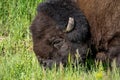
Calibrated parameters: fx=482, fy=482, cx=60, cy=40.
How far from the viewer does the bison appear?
740 centimetres

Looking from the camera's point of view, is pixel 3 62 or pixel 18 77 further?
pixel 3 62

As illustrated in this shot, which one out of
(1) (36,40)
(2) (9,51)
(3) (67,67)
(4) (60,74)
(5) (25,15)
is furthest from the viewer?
(5) (25,15)

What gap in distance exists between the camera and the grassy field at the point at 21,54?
640 cm

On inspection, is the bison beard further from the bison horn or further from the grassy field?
the grassy field

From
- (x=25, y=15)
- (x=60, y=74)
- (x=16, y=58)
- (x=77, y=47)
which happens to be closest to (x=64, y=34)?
(x=77, y=47)

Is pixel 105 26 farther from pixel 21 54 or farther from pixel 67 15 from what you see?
pixel 21 54

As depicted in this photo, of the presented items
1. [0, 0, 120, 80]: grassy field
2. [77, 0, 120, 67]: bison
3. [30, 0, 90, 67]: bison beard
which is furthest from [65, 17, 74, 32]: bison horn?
[0, 0, 120, 80]: grassy field

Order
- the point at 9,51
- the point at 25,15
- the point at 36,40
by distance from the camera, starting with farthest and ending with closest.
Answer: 1. the point at 25,15
2. the point at 9,51
3. the point at 36,40

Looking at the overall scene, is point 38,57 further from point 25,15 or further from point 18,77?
point 25,15

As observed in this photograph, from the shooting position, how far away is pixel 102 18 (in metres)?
7.50

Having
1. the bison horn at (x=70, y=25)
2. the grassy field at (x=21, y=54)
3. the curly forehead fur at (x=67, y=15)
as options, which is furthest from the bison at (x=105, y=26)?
the grassy field at (x=21, y=54)

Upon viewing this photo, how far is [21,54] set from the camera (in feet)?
27.9

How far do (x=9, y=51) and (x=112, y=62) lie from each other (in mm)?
2278

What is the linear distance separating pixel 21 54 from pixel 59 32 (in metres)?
1.12
